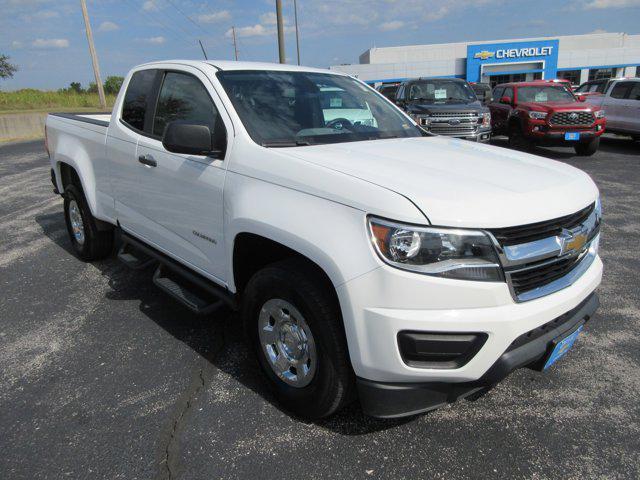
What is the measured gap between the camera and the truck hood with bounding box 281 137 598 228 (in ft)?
6.83

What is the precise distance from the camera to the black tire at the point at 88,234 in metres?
4.96

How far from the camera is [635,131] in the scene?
1234cm

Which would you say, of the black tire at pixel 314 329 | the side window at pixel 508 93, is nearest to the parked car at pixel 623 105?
the side window at pixel 508 93

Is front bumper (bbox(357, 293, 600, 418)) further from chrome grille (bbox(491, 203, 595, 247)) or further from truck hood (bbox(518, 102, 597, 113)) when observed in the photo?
truck hood (bbox(518, 102, 597, 113))

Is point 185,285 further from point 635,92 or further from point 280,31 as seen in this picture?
point 280,31

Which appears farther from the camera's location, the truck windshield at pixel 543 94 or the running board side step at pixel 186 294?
the truck windshield at pixel 543 94

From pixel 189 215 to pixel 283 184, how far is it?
975 mm

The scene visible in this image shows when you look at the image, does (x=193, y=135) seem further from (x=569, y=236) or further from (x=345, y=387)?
(x=569, y=236)

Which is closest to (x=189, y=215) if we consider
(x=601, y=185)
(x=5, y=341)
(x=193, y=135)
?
(x=193, y=135)

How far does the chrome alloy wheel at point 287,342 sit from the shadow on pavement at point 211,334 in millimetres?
244

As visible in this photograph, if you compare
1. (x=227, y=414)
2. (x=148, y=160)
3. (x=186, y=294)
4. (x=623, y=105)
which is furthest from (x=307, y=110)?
(x=623, y=105)

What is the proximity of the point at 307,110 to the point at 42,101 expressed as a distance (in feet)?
102

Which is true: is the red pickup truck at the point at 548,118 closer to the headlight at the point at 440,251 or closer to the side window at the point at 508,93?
the side window at the point at 508,93

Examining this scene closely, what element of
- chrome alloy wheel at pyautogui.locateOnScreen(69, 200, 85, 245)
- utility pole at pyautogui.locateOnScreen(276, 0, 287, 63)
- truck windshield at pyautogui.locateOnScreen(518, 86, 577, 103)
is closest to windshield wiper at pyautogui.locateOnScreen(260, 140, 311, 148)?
chrome alloy wheel at pyautogui.locateOnScreen(69, 200, 85, 245)
